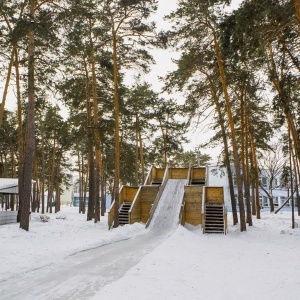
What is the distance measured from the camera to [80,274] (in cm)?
623

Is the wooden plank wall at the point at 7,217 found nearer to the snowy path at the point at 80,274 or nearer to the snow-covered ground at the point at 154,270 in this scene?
the snow-covered ground at the point at 154,270

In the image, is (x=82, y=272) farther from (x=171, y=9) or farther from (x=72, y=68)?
(x=72, y=68)

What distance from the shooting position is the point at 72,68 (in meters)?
19.6

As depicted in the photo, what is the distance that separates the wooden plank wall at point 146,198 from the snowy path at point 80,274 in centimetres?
569

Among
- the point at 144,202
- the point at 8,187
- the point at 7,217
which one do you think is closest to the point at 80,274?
the point at 144,202

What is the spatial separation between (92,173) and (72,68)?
7.00 meters

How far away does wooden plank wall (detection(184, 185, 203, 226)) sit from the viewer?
17094 millimetres

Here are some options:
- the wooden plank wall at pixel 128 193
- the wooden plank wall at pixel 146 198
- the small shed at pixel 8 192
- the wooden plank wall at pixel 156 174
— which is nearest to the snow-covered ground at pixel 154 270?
the wooden plank wall at pixel 146 198

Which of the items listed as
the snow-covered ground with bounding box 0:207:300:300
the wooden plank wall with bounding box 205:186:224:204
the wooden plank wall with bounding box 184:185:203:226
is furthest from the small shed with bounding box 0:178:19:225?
the wooden plank wall with bounding box 205:186:224:204

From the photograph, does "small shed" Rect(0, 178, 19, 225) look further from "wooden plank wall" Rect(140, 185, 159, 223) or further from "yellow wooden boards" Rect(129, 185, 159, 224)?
"wooden plank wall" Rect(140, 185, 159, 223)

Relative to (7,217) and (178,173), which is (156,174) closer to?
(178,173)

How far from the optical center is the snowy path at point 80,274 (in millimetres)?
4992

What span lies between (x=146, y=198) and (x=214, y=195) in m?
3.92

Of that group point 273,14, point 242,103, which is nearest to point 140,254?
point 273,14
